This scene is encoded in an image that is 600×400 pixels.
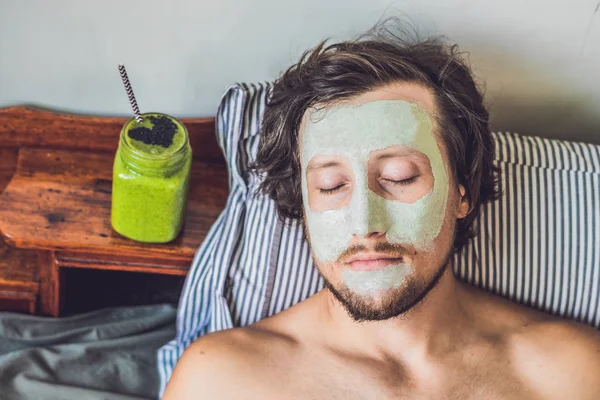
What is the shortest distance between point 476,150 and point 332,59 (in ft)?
1.02

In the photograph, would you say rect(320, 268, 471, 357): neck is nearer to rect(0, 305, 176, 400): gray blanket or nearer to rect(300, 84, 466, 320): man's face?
rect(300, 84, 466, 320): man's face

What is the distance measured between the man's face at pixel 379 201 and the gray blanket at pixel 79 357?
0.55 metres

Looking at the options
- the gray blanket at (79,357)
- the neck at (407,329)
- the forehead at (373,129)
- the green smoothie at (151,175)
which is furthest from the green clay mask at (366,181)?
the gray blanket at (79,357)

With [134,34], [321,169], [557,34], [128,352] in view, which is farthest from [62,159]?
[557,34]

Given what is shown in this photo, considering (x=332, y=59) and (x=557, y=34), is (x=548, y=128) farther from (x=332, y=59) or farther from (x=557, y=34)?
(x=332, y=59)

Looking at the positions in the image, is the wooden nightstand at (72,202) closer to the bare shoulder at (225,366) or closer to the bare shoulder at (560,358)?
the bare shoulder at (225,366)

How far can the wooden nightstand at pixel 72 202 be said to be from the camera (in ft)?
4.78

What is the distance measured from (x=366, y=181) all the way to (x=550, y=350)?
1.57 feet

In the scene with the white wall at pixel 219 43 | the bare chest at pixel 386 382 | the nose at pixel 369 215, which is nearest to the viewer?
the nose at pixel 369 215

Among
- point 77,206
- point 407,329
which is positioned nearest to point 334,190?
point 407,329

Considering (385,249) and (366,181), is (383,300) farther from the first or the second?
(366,181)

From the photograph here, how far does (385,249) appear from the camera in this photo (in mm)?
1191

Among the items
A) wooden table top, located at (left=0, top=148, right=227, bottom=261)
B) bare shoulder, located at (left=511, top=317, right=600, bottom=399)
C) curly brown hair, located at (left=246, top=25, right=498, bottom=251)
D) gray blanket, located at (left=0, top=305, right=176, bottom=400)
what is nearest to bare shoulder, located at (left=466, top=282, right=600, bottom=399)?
bare shoulder, located at (left=511, top=317, right=600, bottom=399)

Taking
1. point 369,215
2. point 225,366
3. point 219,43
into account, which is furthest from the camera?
point 219,43
